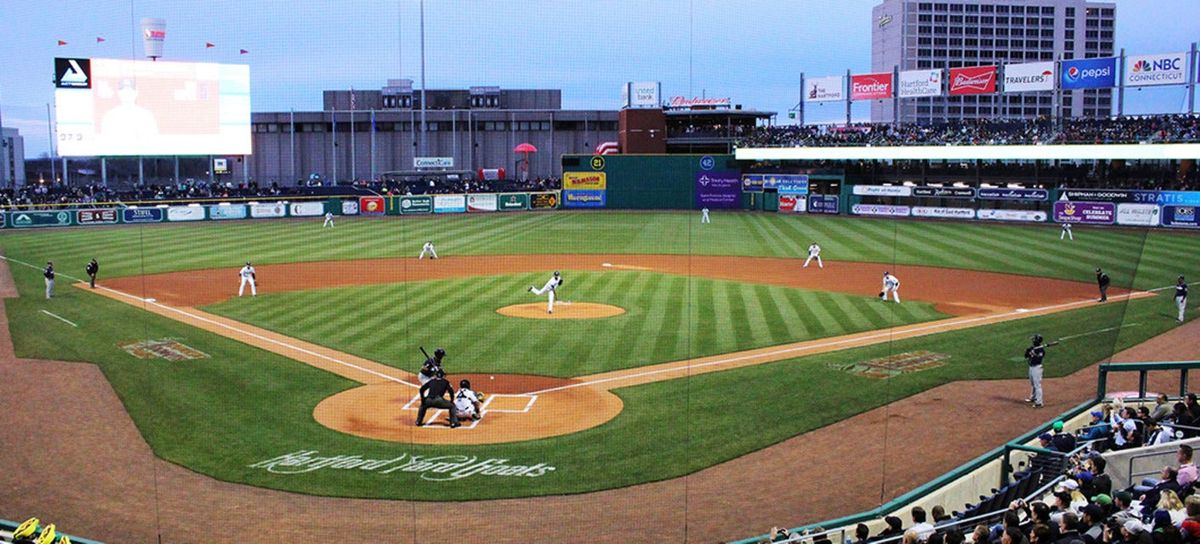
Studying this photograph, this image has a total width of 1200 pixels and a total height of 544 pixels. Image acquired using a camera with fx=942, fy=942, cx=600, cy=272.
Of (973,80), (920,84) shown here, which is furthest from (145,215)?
(973,80)

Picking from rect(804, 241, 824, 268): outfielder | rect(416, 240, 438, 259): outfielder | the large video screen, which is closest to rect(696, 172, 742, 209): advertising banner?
rect(804, 241, 824, 268): outfielder

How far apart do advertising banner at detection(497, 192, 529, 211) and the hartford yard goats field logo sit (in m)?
44.6

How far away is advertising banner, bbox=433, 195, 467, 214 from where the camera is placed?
2162 inches

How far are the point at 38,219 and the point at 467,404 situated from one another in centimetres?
3983

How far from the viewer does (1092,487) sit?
809 centimetres

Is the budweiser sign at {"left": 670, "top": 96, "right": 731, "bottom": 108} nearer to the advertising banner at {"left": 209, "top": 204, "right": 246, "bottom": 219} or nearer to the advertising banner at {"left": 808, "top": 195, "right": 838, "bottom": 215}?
the advertising banner at {"left": 808, "top": 195, "right": 838, "bottom": 215}

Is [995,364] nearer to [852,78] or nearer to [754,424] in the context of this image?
[754,424]

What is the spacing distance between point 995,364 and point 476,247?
24.9 metres

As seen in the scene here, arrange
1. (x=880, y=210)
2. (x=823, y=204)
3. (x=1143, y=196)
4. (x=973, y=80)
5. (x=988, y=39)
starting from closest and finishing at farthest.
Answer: (x=1143, y=196), (x=973, y=80), (x=880, y=210), (x=823, y=204), (x=988, y=39)

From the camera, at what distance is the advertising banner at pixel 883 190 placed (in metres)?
49.7

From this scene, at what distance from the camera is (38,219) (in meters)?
44.9

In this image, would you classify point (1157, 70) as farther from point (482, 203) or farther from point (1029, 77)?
point (482, 203)

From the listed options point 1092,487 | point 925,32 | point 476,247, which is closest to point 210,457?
point 1092,487

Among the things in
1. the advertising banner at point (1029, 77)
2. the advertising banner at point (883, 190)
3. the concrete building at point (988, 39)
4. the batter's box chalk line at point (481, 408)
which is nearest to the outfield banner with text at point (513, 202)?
the advertising banner at point (883, 190)
